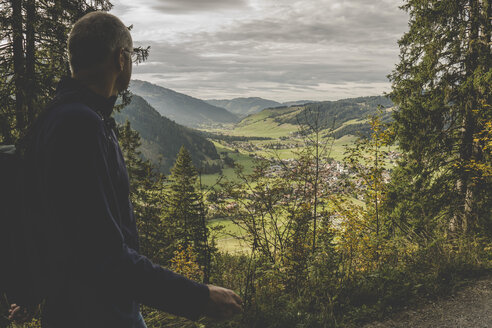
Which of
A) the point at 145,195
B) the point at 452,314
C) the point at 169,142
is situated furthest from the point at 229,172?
the point at 169,142

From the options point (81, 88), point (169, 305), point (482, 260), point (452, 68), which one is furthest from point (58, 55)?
point (452, 68)

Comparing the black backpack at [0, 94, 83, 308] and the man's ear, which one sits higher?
the man's ear

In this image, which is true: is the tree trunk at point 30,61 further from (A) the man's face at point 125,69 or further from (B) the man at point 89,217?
(B) the man at point 89,217

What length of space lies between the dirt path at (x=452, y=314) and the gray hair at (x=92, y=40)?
158 inches

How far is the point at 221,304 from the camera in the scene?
133 cm

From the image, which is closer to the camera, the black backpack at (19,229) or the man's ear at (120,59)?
the black backpack at (19,229)

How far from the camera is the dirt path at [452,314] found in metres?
3.59

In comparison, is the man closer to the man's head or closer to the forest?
the man's head

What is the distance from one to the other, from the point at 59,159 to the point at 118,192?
0.31 metres

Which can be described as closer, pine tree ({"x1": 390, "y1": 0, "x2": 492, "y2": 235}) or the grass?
the grass

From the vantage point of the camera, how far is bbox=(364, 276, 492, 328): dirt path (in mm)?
3588

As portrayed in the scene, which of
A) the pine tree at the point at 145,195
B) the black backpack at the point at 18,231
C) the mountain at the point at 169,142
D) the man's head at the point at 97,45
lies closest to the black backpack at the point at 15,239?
the black backpack at the point at 18,231

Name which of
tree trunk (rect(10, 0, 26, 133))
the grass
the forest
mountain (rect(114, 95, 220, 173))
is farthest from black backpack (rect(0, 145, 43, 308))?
mountain (rect(114, 95, 220, 173))

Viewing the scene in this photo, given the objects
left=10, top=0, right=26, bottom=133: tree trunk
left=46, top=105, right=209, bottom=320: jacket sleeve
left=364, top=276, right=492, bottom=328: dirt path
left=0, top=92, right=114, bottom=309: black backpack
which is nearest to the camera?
left=46, top=105, right=209, bottom=320: jacket sleeve
